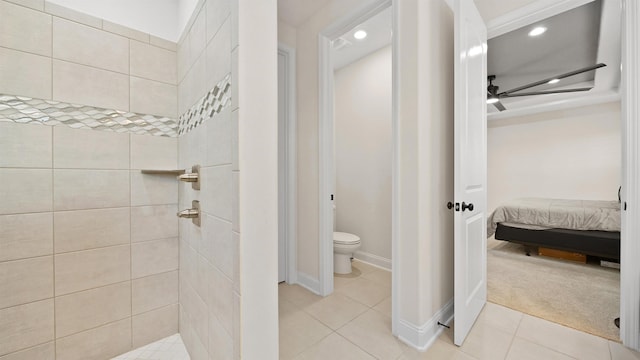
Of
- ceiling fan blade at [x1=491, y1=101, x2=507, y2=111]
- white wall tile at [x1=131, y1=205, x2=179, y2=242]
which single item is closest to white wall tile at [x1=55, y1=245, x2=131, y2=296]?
white wall tile at [x1=131, y1=205, x2=179, y2=242]

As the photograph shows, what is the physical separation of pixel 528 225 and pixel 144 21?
15.6ft

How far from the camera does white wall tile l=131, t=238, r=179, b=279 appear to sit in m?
1.51

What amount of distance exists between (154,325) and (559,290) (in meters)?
3.41

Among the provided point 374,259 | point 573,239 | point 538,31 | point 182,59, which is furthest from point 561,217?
point 182,59

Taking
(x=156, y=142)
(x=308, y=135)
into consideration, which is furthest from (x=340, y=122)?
(x=156, y=142)

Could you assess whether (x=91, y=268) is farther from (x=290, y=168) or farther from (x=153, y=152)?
(x=290, y=168)

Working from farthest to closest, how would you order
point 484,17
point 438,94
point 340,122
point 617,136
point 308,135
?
point 617,136 < point 340,122 < point 308,135 < point 484,17 < point 438,94

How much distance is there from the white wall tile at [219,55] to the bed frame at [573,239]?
420 centimetres

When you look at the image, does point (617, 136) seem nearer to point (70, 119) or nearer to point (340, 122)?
point (340, 122)

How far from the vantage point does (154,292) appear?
157 centimetres

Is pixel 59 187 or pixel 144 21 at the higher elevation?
pixel 144 21

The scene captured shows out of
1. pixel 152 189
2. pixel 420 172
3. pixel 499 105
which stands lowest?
pixel 152 189

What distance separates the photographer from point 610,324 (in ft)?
5.52

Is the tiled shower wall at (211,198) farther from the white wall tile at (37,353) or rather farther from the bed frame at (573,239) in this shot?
the bed frame at (573,239)
